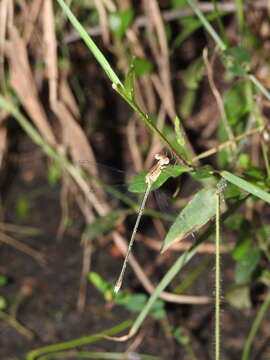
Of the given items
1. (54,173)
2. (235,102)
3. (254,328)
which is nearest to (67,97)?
(54,173)

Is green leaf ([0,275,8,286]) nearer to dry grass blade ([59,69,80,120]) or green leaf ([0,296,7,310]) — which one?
green leaf ([0,296,7,310])

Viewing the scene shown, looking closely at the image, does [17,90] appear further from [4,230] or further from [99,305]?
[99,305]

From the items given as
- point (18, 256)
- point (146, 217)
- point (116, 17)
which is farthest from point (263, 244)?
point (18, 256)

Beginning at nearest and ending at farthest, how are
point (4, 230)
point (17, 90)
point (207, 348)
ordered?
1. point (207, 348)
2. point (17, 90)
3. point (4, 230)

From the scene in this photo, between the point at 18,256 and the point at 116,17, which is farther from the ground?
the point at 116,17

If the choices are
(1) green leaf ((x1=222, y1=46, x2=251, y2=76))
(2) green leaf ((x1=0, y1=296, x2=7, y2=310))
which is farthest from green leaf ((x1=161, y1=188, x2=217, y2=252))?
(2) green leaf ((x1=0, y1=296, x2=7, y2=310))

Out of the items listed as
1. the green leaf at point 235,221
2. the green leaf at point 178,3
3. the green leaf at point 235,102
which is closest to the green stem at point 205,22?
the green leaf at point 235,102
